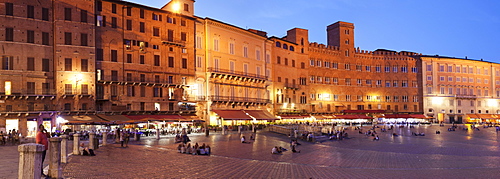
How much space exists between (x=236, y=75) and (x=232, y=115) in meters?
5.94

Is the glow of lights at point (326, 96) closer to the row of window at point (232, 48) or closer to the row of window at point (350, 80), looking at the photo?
the row of window at point (350, 80)

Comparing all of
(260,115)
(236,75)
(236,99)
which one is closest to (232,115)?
(236,99)

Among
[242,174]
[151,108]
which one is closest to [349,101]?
[151,108]

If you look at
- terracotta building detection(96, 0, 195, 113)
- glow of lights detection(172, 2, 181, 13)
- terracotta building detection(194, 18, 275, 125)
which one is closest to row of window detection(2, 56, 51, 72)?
terracotta building detection(96, 0, 195, 113)

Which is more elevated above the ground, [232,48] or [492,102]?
[232,48]

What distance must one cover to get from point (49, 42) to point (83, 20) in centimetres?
373

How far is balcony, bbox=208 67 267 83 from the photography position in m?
52.9

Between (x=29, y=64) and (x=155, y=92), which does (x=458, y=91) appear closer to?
(x=155, y=92)

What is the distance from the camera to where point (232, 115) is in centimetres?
5259

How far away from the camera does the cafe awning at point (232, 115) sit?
51.2 metres

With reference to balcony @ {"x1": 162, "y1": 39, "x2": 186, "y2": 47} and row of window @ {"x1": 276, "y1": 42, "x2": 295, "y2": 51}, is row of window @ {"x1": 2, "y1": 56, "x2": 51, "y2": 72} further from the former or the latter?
row of window @ {"x1": 276, "y1": 42, "x2": 295, "y2": 51}

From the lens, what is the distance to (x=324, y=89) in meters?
75.1

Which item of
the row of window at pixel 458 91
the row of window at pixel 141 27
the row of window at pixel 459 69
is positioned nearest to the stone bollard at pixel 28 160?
the row of window at pixel 141 27

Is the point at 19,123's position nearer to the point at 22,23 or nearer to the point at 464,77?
the point at 22,23
